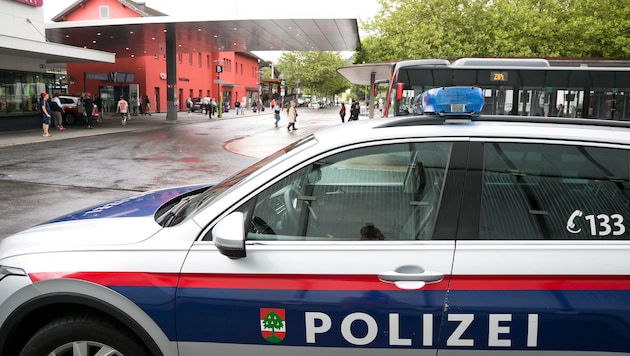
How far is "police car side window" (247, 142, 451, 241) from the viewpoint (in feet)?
7.95

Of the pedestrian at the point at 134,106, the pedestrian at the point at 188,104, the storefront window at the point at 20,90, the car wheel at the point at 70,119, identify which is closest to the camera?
the storefront window at the point at 20,90

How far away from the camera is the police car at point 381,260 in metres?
2.18

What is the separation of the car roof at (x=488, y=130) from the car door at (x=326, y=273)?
0.21ft

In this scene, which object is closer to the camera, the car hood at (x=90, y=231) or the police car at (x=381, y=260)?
the police car at (x=381, y=260)

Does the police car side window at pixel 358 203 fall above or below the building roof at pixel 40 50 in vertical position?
below

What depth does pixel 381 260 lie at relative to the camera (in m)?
2.27

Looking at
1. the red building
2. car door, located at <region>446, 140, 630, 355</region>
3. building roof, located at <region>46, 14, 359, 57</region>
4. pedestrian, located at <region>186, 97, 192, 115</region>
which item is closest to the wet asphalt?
car door, located at <region>446, 140, 630, 355</region>

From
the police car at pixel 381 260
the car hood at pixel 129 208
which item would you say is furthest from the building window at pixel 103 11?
the police car at pixel 381 260

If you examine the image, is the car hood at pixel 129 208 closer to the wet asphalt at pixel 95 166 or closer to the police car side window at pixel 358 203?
the police car side window at pixel 358 203

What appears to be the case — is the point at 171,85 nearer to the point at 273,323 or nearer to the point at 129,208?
the point at 129,208

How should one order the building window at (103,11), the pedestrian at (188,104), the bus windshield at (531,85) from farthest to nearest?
the pedestrian at (188,104)
the building window at (103,11)
the bus windshield at (531,85)

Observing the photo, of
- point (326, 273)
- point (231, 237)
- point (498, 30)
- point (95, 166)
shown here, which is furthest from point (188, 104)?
point (326, 273)

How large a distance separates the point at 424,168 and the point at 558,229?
2.15 ft

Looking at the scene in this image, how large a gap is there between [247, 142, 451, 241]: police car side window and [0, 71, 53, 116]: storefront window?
24253 mm
